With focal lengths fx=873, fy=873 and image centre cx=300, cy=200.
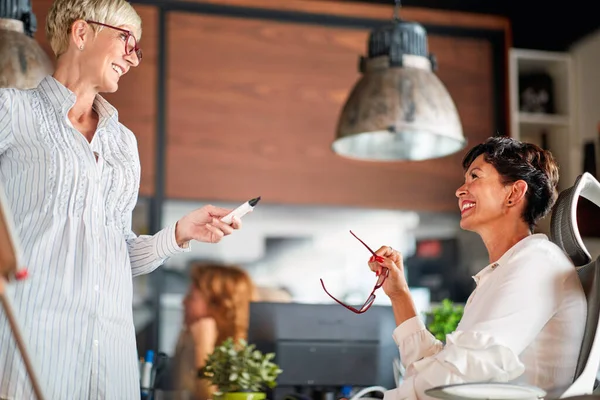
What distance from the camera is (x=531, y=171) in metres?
2.01

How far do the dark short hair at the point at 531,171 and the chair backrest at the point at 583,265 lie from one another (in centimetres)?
8

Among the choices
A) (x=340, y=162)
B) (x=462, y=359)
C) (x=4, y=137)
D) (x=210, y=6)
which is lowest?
(x=462, y=359)

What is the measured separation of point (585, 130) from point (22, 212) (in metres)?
3.87

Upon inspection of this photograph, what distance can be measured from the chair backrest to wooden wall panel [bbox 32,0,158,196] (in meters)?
2.78

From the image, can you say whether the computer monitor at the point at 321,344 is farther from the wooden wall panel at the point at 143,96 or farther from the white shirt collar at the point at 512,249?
the wooden wall panel at the point at 143,96

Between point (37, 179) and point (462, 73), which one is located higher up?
point (462, 73)

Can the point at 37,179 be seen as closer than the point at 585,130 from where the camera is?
Yes

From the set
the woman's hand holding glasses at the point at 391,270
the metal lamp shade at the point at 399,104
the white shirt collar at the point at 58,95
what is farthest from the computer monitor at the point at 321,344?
the white shirt collar at the point at 58,95

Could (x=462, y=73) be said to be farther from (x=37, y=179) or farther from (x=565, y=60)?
(x=37, y=179)

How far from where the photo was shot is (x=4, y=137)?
5.33 feet

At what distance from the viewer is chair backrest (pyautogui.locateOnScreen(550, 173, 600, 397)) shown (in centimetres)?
167

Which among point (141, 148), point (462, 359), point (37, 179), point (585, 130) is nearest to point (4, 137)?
point (37, 179)

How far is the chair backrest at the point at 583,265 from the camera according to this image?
167 centimetres

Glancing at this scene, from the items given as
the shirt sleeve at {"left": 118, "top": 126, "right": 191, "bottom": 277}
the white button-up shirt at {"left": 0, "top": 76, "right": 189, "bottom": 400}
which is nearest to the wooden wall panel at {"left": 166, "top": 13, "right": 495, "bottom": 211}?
the shirt sleeve at {"left": 118, "top": 126, "right": 191, "bottom": 277}
